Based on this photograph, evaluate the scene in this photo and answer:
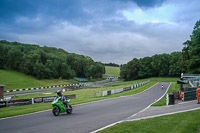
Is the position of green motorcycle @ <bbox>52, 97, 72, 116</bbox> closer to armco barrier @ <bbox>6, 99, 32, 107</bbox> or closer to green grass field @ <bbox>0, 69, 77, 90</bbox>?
armco barrier @ <bbox>6, 99, 32, 107</bbox>

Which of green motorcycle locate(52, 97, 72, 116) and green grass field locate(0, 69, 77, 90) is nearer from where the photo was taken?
green motorcycle locate(52, 97, 72, 116)

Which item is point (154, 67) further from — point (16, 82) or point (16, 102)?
point (16, 102)

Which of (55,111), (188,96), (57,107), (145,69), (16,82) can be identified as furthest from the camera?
(145,69)

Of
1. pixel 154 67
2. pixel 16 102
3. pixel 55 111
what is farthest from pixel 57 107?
pixel 154 67

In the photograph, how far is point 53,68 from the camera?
9706 cm

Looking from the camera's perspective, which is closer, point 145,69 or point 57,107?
point 57,107

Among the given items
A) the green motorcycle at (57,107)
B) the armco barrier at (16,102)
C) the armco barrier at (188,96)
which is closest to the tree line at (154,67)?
the armco barrier at (188,96)

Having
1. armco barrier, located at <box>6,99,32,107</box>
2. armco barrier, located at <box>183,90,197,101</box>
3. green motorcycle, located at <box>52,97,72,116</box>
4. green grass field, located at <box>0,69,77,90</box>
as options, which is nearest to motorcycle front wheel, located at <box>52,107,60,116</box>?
green motorcycle, located at <box>52,97,72,116</box>

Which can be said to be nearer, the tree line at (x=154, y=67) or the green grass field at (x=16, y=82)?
the green grass field at (x=16, y=82)

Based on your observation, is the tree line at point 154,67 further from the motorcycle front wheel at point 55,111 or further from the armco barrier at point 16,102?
the motorcycle front wheel at point 55,111

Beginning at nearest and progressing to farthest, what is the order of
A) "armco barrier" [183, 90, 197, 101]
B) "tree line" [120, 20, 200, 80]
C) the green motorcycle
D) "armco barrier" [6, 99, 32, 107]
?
1. the green motorcycle
2. "armco barrier" [183, 90, 197, 101]
3. "armco barrier" [6, 99, 32, 107]
4. "tree line" [120, 20, 200, 80]

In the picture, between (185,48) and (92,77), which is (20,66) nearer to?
(92,77)

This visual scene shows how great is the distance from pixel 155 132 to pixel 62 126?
481 cm

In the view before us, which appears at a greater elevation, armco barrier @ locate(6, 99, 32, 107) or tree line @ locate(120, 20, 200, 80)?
tree line @ locate(120, 20, 200, 80)
